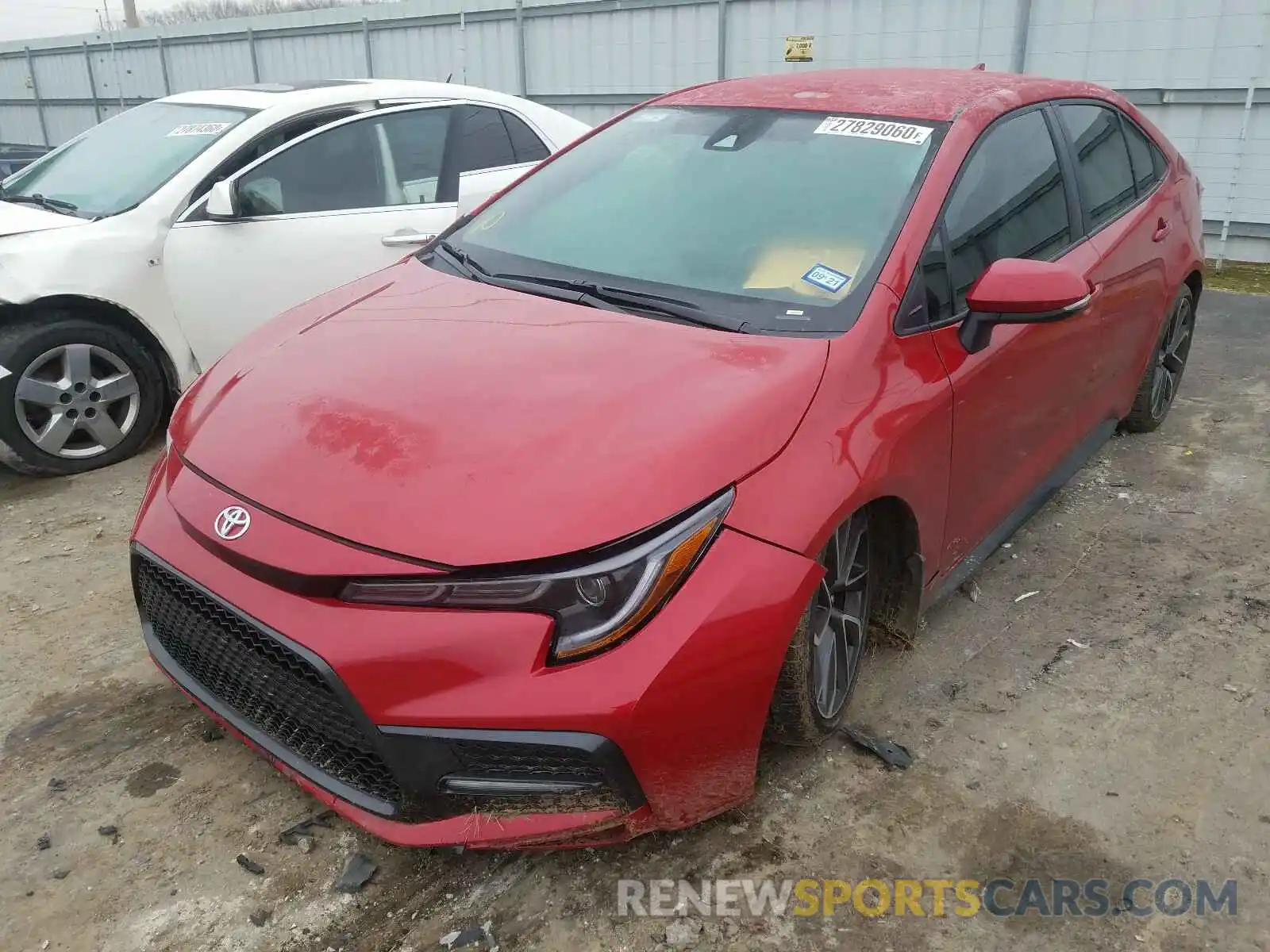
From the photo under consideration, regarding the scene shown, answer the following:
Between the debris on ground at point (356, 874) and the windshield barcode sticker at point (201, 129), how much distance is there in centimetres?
369

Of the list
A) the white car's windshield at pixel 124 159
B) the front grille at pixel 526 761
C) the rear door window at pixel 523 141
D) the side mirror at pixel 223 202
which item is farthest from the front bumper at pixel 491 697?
the rear door window at pixel 523 141

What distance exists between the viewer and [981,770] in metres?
2.52

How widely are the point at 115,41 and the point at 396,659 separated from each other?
22265mm

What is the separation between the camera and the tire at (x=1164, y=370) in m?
→ 4.41

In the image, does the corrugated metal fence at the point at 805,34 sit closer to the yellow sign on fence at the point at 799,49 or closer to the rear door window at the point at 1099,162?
the yellow sign on fence at the point at 799,49

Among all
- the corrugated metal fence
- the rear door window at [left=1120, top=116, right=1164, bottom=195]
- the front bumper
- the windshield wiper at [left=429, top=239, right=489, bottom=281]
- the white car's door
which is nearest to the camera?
the front bumper

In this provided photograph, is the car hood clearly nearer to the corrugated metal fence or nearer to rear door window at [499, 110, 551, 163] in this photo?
rear door window at [499, 110, 551, 163]

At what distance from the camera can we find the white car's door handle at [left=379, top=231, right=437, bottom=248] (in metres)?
4.61

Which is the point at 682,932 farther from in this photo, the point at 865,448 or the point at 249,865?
the point at 865,448

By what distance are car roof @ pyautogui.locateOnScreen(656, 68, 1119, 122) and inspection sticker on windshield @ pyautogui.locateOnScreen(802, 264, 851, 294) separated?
27.6 inches

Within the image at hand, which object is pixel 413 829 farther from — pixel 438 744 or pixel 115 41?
pixel 115 41

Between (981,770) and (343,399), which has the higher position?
(343,399)

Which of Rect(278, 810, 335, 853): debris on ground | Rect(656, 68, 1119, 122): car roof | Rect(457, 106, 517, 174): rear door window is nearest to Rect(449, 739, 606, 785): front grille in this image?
Rect(278, 810, 335, 853): debris on ground

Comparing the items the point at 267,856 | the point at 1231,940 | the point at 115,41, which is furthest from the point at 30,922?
the point at 115,41
